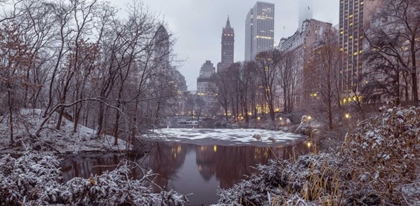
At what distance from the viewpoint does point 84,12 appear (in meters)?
14.7

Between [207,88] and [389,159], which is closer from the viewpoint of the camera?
[389,159]

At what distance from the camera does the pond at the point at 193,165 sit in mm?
8562

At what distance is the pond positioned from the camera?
856cm

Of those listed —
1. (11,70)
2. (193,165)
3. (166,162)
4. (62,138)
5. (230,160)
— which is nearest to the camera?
(11,70)

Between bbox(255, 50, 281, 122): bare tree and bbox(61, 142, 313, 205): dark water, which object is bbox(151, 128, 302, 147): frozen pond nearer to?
bbox(61, 142, 313, 205): dark water

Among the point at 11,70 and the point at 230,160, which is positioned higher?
the point at 11,70

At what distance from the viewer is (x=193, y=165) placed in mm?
11859

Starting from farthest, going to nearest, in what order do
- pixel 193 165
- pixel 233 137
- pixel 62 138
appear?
1. pixel 233 137
2. pixel 62 138
3. pixel 193 165

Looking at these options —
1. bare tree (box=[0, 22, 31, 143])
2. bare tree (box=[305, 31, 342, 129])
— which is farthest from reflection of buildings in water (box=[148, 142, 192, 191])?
bare tree (box=[305, 31, 342, 129])

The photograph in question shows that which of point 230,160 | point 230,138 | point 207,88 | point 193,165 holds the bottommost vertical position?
point 193,165

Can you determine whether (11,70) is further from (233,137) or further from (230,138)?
(233,137)

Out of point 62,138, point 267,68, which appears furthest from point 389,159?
point 267,68

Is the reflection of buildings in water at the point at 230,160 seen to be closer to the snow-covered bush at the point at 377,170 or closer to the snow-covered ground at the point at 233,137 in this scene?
the snow-covered ground at the point at 233,137

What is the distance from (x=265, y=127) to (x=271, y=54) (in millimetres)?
10865
